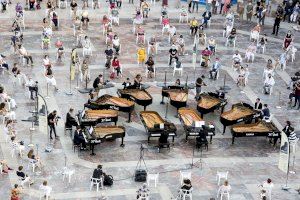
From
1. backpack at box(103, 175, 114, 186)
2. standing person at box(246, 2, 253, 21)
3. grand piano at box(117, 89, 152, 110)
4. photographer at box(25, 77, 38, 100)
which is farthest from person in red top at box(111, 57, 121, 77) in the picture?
standing person at box(246, 2, 253, 21)

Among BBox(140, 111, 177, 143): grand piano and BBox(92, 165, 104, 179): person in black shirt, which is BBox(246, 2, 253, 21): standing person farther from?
BBox(92, 165, 104, 179): person in black shirt

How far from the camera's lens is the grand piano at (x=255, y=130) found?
34.0m

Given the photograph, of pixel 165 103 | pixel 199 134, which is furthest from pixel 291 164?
pixel 165 103

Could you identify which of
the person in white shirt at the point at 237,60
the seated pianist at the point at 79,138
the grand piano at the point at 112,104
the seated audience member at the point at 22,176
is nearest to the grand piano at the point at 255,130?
the grand piano at the point at 112,104

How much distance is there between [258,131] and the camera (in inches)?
1342

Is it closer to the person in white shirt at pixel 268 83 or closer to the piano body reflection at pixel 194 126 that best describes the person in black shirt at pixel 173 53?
the person in white shirt at pixel 268 83

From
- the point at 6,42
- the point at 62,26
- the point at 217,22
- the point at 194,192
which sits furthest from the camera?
the point at 217,22

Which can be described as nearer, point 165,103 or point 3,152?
point 3,152

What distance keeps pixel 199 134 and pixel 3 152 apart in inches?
355

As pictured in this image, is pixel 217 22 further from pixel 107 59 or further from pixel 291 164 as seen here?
pixel 291 164

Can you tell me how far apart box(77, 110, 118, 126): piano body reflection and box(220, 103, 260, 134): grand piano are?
536 cm

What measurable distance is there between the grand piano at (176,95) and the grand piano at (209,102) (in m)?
0.83

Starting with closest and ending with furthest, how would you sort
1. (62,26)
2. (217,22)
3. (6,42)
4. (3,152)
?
1. (3,152)
2. (6,42)
3. (62,26)
4. (217,22)

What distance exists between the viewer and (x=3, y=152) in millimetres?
32594
